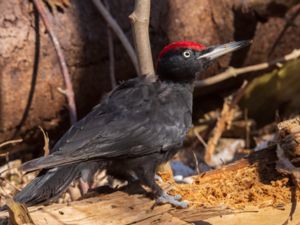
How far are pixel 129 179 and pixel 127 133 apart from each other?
0.37m

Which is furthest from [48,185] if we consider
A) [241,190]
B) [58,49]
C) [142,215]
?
[58,49]

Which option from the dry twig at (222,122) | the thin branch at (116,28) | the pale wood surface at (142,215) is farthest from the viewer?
the dry twig at (222,122)

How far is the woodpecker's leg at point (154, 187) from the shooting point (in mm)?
3594

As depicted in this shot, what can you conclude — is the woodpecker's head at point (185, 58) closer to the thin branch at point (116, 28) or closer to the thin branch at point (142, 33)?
the thin branch at point (142, 33)

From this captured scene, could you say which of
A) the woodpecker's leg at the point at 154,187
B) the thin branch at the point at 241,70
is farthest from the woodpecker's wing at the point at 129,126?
the thin branch at the point at 241,70

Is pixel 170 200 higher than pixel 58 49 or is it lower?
lower

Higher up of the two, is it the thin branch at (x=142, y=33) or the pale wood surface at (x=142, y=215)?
the thin branch at (x=142, y=33)

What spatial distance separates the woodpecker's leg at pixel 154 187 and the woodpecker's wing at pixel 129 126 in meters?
0.10

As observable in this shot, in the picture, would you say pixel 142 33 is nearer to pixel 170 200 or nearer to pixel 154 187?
pixel 154 187

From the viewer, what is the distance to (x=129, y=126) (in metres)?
3.76

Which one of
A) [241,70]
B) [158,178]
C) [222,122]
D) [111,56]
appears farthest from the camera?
[222,122]

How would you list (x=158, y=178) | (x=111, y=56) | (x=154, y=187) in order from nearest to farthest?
1. (x=154, y=187)
2. (x=158, y=178)
3. (x=111, y=56)

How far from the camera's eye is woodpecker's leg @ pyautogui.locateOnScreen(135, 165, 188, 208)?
359cm

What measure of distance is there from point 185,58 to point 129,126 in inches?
26.8
